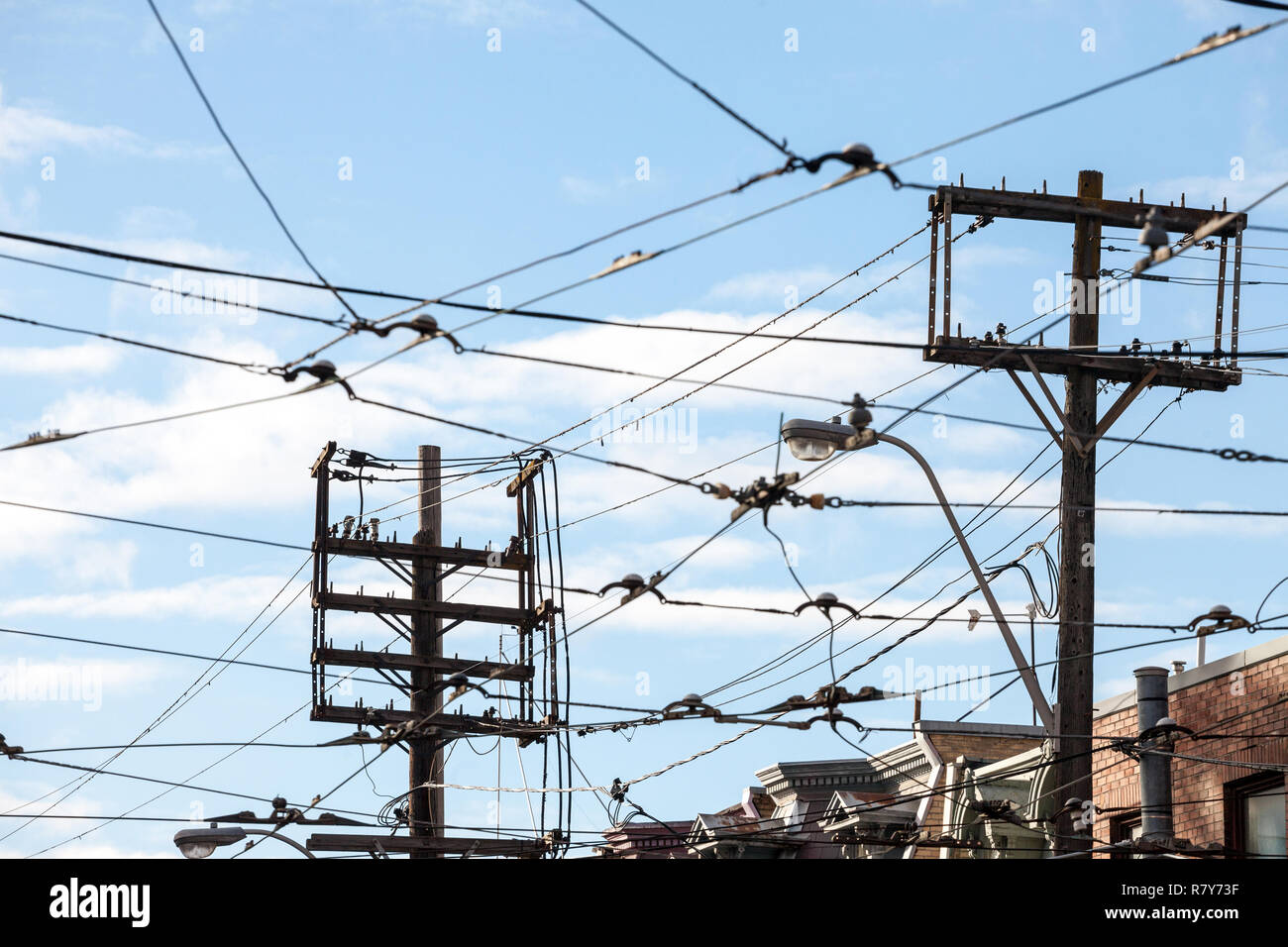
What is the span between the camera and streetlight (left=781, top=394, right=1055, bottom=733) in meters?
16.8

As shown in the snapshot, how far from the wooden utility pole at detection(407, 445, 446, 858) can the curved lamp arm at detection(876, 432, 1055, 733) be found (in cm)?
820

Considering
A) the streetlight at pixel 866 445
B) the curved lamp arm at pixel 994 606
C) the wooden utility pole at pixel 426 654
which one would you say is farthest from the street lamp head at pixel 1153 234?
the wooden utility pole at pixel 426 654

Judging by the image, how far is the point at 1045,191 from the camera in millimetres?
20391

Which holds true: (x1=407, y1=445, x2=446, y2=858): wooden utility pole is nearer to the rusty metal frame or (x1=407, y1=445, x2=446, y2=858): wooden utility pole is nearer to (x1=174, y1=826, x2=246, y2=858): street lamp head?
(x1=174, y1=826, x2=246, y2=858): street lamp head

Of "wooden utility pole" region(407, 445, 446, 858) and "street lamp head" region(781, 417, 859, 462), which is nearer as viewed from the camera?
"street lamp head" region(781, 417, 859, 462)

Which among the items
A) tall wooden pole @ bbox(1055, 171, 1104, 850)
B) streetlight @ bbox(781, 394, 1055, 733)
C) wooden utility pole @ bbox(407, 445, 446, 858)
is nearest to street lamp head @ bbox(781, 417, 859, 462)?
streetlight @ bbox(781, 394, 1055, 733)

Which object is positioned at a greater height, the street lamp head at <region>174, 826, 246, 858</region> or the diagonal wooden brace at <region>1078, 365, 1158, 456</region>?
the diagonal wooden brace at <region>1078, 365, 1158, 456</region>

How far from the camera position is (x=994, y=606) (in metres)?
19.5

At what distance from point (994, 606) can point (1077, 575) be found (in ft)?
3.03

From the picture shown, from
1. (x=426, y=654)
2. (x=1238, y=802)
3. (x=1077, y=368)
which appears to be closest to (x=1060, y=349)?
(x=1077, y=368)

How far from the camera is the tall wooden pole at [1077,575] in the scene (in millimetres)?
18922

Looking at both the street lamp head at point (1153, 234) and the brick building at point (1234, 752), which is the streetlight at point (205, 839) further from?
the street lamp head at point (1153, 234)
